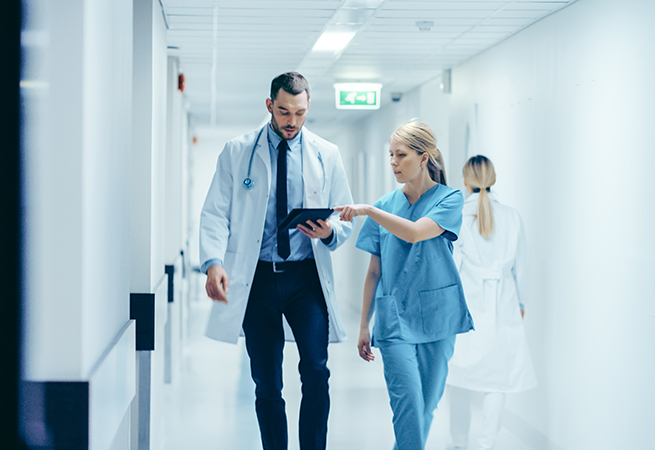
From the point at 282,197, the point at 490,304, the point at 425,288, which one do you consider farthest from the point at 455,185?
the point at 282,197

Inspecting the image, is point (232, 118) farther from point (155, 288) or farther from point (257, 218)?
point (257, 218)

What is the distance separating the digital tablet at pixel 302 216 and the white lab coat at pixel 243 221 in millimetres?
172

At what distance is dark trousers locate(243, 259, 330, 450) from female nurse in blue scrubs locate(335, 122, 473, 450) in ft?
0.85

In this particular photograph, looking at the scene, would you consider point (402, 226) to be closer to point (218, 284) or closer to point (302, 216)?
point (302, 216)

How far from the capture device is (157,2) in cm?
342

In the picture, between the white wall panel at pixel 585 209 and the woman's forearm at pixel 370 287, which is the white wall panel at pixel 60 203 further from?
the white wall panel at pixel 585 209

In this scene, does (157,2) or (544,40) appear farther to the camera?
(544,40)

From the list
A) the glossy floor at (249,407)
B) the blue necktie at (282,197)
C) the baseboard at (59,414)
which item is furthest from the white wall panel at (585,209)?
the baseboard at (59,414)

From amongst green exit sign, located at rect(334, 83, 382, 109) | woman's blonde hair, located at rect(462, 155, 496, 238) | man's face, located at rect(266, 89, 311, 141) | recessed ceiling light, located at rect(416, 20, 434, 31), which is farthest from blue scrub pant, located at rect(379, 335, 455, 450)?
green exit sign, located at rect(334, 83, 382, 109)

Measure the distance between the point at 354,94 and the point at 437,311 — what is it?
3972 mm

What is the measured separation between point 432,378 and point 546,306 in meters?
1.57

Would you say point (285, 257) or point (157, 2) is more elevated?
point (157, 2)

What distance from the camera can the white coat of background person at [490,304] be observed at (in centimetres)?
368
